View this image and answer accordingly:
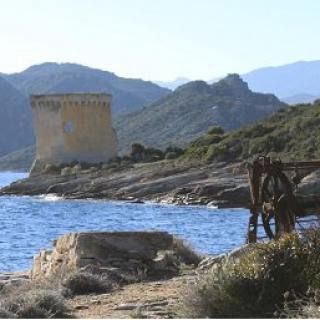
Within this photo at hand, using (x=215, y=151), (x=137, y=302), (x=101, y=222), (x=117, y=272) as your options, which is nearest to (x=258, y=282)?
(x=137, y=302)

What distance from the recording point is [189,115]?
15475cm

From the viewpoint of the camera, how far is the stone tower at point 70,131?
86.2 metres

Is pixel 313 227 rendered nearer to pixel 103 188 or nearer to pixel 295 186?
pixel 295 186

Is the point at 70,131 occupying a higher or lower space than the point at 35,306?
higher

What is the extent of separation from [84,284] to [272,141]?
2254 inches

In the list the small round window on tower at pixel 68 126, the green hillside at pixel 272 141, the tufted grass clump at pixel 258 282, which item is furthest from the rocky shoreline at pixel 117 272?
the small round window on tower at pixel 68 126

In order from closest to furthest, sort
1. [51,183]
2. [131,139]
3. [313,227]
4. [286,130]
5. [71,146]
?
1. [313,227]
2. [286,130]
3. [51,183]
4. [71,146]
5. [131,139]

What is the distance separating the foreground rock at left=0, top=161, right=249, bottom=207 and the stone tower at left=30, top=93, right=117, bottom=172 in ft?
31.7

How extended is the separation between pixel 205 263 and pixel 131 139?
132 metres

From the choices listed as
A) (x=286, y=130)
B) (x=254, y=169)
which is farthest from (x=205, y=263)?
(x=286, y=130)

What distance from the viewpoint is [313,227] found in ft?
31.7

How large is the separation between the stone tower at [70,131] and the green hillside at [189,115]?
4574cm

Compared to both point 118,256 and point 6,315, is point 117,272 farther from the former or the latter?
point 6,315

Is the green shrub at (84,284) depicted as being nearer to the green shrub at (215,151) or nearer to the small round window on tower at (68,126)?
the green shrub at (215,151)
